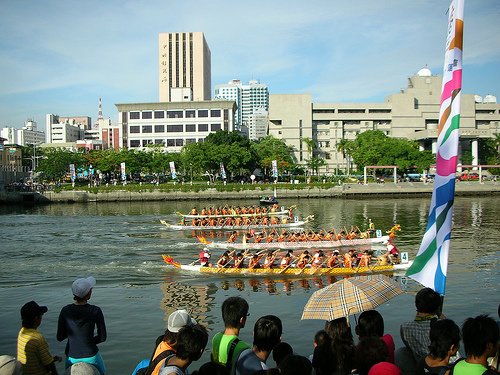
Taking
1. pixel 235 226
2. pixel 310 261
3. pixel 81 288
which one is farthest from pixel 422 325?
pixel 235 226

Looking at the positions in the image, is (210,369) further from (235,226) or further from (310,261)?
(235,226)

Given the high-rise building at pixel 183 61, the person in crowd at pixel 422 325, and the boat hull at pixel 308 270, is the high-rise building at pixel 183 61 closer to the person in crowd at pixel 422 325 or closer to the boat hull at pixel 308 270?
the boat hull at pixel 308 270

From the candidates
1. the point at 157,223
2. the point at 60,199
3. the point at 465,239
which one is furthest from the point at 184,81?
the point at 465,239

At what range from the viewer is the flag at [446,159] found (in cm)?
684

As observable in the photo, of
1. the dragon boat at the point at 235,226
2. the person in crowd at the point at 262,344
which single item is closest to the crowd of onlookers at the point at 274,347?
the person in crowd at the point at 262,344

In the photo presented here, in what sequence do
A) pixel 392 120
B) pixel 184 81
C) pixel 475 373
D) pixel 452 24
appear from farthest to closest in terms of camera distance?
1. pixel 184 81
2. pixel 392 120
3. pixel 452 24
4. pixel 475 373

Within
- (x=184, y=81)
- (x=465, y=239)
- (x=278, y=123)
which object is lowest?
(x=465, y=239)

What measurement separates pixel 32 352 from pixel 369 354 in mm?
4387

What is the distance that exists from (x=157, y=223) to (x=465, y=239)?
24.5 metres

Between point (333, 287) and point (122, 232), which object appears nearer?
point (333, 287)

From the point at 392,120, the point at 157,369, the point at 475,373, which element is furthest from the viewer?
the point at 392,120

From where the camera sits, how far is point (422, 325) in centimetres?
641

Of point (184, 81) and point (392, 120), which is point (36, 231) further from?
point (184, 81)

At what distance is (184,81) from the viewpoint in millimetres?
142125
